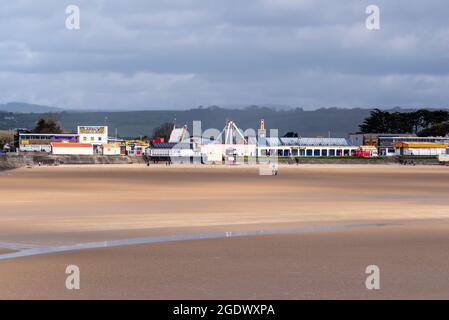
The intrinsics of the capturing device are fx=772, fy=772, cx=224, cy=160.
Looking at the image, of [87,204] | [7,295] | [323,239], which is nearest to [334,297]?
[7,295]

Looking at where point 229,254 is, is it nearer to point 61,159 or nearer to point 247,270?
point 247,270

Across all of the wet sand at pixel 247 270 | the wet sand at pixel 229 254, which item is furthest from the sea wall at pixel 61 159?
the wet sand at pixel 247 270

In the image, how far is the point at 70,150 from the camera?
199875mm

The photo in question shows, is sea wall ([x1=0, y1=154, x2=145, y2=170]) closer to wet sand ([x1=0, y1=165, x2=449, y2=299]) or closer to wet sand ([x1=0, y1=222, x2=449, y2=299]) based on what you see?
wet sand ([x1=0, y1=165, x2=449, y2=299])

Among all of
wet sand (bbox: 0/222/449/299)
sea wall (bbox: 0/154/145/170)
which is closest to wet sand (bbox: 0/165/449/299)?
wet sand (bbox: 0/222/449/299)

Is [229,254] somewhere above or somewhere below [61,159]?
above

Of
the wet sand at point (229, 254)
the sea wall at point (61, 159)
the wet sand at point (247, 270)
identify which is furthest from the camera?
the sea wall at point (61, 159)

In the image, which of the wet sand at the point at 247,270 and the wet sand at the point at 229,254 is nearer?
the wet sand at the point at 247,270

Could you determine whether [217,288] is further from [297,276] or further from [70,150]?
[70,150]

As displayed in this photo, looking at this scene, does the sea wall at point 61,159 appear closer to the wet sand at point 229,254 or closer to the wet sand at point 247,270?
the wet sand at point 229,254

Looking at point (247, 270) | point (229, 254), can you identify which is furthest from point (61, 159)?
point (247, 270)

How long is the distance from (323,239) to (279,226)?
4.36 m

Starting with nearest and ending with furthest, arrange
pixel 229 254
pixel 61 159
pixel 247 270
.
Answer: pixel 247 270 < pixel 229 254 < pixel 61 159

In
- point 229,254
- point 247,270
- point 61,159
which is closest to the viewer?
point 247,270
